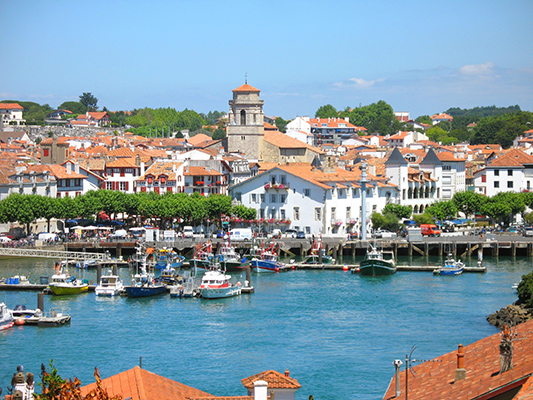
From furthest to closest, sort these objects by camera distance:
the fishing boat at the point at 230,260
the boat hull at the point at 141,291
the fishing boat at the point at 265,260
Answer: the fishing boat at the point at 265,260, the fishing boat at the point at 230,260, the boat hull at the point at 141,291

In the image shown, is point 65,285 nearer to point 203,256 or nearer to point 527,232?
point 203,256

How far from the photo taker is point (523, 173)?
102688mm

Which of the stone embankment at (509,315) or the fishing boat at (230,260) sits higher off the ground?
the fishing boat at (230,260)

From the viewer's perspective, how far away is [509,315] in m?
44.8

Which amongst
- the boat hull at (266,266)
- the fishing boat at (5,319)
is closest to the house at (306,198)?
the boat hull at (266,266)

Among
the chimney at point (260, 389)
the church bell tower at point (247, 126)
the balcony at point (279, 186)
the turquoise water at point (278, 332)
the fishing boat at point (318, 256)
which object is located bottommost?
the turquoise water at point (278, 332)

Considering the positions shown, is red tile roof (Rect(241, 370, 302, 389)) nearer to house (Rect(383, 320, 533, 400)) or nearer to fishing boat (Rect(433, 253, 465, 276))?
house (Rect(383, 320, 533, 400))

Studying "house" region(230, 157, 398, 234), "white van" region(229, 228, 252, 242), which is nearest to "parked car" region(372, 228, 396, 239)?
"house" region(230, 157, 398, 234)

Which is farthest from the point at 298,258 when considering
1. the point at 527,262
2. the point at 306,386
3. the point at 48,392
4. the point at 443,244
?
the point at 48,392

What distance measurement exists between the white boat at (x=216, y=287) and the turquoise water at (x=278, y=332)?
25.9 inches

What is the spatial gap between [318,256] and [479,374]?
163 feet

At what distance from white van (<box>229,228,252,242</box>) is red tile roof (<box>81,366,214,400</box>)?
55513mm

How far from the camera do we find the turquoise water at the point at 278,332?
37094 millimetres

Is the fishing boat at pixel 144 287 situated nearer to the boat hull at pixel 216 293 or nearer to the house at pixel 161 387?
the boat hull at pixel 216 293
